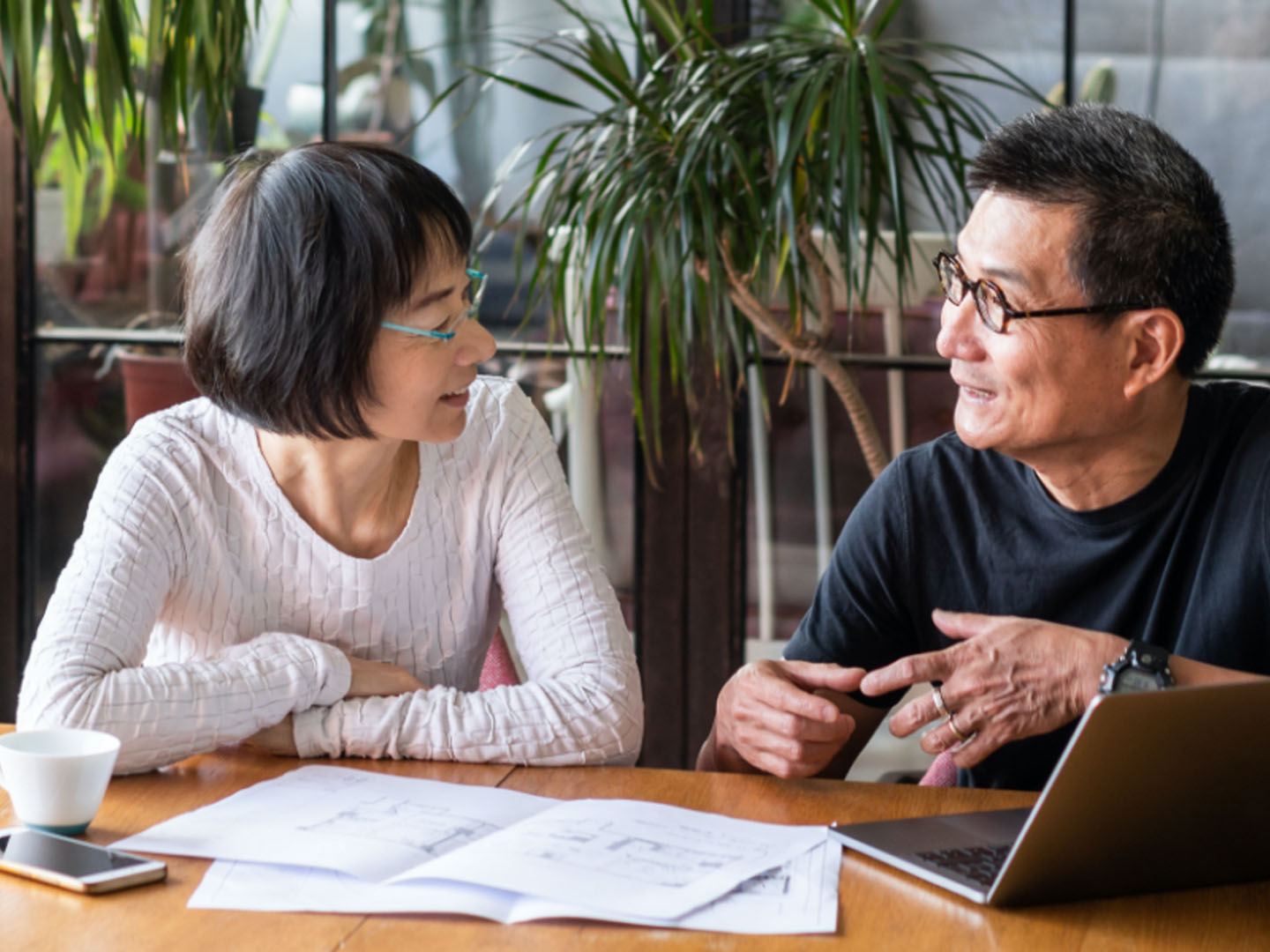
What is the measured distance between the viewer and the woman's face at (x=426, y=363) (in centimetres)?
153

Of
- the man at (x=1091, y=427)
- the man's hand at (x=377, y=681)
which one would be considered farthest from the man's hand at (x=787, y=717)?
the man's hand at (x=377, y=681)

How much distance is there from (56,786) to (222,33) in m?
1.41

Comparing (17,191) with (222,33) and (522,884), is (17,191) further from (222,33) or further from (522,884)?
(522,884)

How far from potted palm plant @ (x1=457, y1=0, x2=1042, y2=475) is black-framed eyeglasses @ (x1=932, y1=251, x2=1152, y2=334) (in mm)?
530

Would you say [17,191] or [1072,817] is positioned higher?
[17,191]

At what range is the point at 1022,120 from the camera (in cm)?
153

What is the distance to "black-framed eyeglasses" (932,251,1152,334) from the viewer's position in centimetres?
148

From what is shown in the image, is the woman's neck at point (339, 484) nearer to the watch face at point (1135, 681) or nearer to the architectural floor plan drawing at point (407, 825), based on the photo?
the architectural floor plan drawing at point (407, 825)

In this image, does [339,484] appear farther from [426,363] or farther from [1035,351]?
[1035,351]

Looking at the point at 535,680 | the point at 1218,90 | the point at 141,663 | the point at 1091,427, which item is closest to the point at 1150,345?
the point at 1091,427

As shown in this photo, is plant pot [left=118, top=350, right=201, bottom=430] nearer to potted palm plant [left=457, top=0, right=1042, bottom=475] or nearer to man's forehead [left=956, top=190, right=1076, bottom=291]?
potted palm plant [left=457, top=0, right=1042, bottom=475]

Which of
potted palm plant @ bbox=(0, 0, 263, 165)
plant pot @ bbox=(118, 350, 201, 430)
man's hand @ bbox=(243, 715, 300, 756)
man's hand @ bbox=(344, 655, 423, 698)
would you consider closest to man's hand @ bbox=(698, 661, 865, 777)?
man's hand @ bbox=(344, 655, 423, 698)

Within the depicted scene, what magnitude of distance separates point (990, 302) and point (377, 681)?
0.79 metres

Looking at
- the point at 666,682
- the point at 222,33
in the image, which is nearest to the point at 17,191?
the point at 222,33
